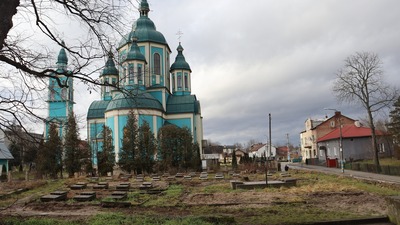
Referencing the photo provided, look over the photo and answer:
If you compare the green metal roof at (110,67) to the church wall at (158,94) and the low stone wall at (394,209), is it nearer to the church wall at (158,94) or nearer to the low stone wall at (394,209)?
the low stone wall at (394,209)

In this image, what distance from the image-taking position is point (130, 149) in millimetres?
38906

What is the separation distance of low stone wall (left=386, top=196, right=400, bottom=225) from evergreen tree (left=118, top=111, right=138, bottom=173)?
105ft

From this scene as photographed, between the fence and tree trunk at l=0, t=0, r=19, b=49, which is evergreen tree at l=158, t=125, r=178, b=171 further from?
tree trunk at l=0, t=0, r=19, b=49

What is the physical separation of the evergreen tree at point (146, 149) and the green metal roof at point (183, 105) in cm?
1366

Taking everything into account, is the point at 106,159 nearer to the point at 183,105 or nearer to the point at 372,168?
the point at 183,105

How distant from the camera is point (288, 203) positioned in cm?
1278

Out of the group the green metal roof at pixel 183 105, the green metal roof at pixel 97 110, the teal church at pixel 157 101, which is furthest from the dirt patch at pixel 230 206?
the green metal roof at pixel 97 110

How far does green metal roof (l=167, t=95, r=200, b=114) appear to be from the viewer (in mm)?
53188

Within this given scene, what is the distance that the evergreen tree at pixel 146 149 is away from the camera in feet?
128

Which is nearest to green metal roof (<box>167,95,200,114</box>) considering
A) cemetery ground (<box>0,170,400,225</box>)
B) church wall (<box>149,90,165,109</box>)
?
church wall (<box>149,90,165,109</box>)

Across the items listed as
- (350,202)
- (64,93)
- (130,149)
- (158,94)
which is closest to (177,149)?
(130,149)

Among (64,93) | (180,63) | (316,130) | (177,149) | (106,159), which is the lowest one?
(106,159)

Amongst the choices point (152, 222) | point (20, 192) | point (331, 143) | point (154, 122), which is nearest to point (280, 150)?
point (331, 143)

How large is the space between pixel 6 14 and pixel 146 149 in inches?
1298
